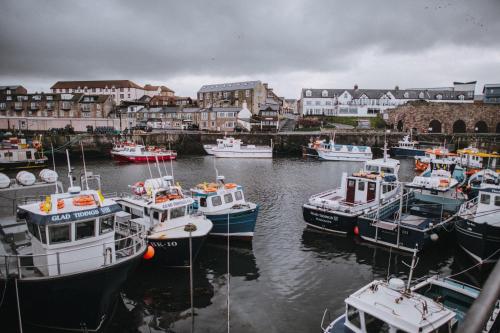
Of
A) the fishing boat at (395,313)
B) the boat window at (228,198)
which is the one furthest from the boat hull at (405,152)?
the fishing boat at (395,313)

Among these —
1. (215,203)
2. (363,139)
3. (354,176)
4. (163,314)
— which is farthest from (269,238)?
(363,139)

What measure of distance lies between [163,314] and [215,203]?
296 inches

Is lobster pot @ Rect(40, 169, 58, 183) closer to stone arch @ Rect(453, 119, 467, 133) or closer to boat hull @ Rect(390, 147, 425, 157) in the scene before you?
boat hull @ Rect(390, 147, 425, 157)

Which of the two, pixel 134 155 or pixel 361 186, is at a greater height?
pixel 361 186

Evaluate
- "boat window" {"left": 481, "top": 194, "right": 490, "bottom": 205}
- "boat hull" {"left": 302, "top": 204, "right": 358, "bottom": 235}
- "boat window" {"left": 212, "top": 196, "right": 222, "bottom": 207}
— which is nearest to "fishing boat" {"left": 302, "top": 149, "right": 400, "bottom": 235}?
"boat hull" {"left": 302, "top": 204, "right": 358, "bottom": 235}

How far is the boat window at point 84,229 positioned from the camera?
38.7ft

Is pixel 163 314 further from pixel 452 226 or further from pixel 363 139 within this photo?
pixel 363 139

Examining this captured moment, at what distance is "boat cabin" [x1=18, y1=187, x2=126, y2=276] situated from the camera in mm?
11453

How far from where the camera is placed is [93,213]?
38.9 feet

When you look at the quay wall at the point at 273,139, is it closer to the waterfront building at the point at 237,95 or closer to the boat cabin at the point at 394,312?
the waterfront building at the point at 237,95

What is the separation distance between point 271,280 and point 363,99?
85.1 m

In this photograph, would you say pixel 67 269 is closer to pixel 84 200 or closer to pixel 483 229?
pixel 84 200

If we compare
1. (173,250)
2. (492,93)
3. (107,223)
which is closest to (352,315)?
(173,250)

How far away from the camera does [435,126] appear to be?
78562 mm
